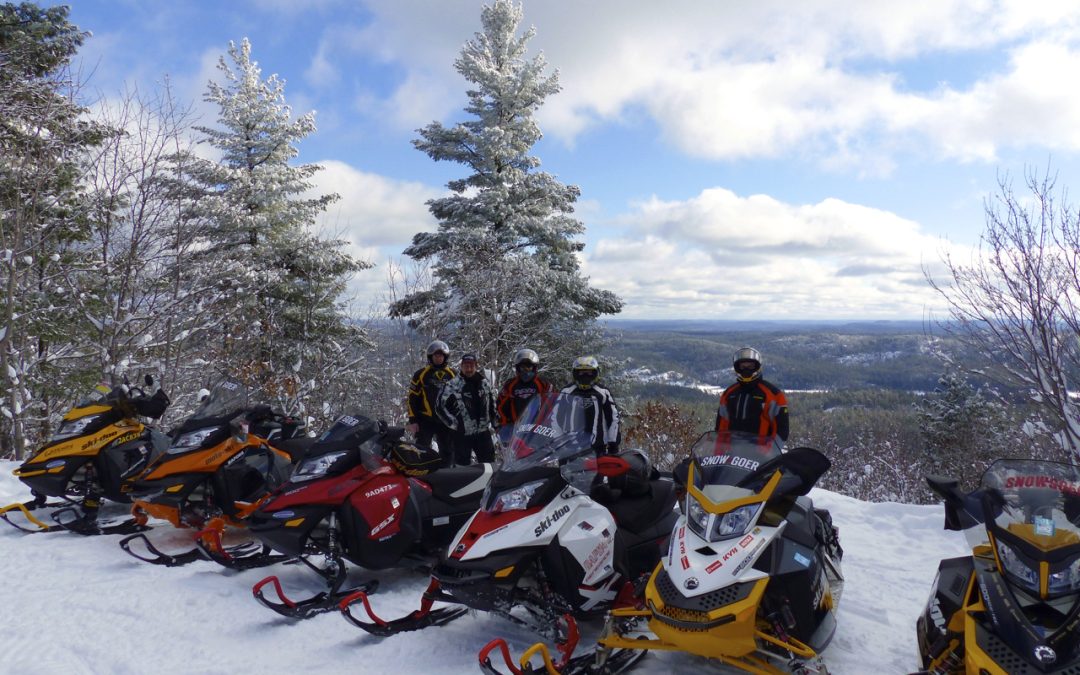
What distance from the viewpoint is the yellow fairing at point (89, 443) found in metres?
5.39

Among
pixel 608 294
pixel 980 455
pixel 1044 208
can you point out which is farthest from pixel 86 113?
pixel 980 455

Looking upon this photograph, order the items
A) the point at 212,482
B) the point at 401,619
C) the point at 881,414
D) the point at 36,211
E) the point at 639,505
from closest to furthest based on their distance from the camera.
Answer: the point at 401,619 < the point at 639,505 < the point at 212,482 < the point at 36,211 < the point at 881,414

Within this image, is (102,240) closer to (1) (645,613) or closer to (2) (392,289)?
(2) (392,289)

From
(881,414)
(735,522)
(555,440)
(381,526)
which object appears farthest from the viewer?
(881,414)

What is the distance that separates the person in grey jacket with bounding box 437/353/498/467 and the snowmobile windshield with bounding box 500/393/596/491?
2765 millimetres

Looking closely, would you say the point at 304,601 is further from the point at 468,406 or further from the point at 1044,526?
the point at 1044,526

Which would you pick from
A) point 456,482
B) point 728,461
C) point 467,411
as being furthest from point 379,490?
point 467,411

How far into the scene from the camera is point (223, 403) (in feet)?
17.8

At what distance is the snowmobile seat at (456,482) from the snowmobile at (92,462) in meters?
2.59

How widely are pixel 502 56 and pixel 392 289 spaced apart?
6858mm

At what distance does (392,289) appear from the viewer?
1656cm

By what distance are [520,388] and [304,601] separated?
10.0 ft

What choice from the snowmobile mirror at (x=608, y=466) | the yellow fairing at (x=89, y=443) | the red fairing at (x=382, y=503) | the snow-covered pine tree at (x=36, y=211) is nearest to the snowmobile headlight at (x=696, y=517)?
the snowmobile mirror at (x=608, y=466)

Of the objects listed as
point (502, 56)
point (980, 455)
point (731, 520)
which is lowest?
point (980, 455)
